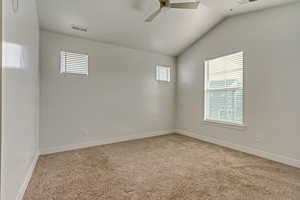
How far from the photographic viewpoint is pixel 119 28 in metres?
3.27

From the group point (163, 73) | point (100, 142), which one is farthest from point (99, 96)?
point (163, 73)

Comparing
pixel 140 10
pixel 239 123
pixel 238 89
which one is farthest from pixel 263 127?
pixel 140 10

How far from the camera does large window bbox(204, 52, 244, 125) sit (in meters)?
3.32

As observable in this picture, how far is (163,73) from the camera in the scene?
479 centimetres

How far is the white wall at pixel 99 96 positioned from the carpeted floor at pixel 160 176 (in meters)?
0.53

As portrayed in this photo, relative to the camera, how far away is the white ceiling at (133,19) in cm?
264

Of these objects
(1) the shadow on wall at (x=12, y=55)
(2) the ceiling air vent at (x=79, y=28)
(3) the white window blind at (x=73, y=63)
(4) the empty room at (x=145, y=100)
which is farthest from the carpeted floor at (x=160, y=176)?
(2) the ceiling air vent at (x=79, y=28)

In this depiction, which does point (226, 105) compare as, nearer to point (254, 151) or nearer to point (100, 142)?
point (254, 151)

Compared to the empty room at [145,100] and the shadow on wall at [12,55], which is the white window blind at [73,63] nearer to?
the empty room at [145,100]

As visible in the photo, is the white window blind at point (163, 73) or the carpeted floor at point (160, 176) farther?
the white window blind at point (163, 73)

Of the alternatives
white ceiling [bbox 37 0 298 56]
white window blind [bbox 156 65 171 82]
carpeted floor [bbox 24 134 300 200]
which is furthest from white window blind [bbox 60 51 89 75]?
white window blind [bbox 156 65 171 82]

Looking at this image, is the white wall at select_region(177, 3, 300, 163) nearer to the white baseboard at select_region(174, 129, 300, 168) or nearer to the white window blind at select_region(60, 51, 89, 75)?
the white baseboard at select_region(174, 129, 300, 168)

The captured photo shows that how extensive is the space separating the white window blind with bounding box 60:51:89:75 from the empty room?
21mm

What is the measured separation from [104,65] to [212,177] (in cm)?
322
